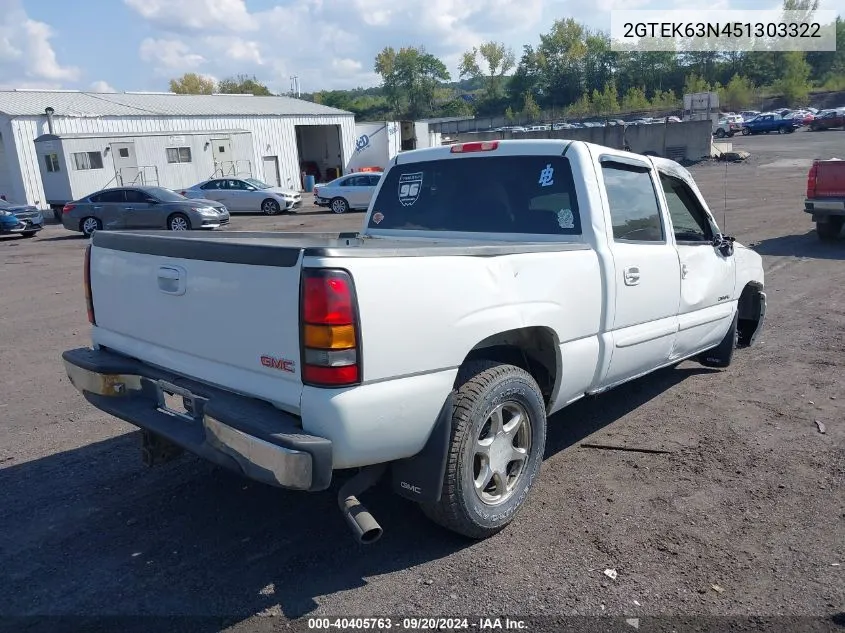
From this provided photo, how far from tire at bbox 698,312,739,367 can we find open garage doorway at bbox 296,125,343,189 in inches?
1588

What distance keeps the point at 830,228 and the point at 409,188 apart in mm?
12213

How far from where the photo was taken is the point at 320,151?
1858 inches

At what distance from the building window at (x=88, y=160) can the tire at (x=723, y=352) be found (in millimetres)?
29808

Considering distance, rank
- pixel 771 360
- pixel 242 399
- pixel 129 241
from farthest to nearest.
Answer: pixel 771 360 → pixel 129 241 → pixel 242 399

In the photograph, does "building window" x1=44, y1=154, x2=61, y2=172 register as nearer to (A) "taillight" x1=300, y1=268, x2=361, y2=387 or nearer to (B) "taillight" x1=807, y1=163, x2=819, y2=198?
(B) "taillight" x1=807, y1=163, x2=819, y2=198

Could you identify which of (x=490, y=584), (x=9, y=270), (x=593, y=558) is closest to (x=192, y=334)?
(x=490, y=584)

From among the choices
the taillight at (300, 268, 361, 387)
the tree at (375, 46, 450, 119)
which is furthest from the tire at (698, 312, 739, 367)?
the tree at (375, 46, 450, 119)

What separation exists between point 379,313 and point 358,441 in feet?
1.80

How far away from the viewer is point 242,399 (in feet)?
10.6

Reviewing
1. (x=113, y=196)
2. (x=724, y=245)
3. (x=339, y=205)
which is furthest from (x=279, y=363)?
(x=339, y=205)

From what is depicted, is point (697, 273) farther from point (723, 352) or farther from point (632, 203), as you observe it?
point (723, 352)

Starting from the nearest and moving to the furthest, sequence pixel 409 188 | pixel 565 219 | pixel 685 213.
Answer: pixel 565 219
pixel 409 188
pixel 685 213

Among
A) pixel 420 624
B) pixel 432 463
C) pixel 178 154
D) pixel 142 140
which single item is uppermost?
pixel 142 140

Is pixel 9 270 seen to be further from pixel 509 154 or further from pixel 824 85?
pixel 824 85
